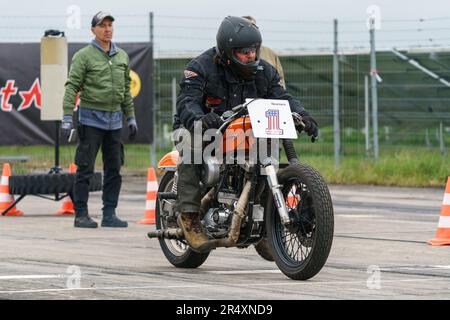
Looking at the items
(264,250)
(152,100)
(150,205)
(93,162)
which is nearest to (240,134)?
(264,250)

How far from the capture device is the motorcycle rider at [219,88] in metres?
9.59

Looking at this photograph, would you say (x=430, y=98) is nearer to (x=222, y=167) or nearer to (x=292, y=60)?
(x=292, y=60)

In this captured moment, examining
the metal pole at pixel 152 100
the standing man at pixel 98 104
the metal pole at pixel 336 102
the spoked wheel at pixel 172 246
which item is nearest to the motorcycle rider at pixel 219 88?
the spoked wheel at pixel 172 246

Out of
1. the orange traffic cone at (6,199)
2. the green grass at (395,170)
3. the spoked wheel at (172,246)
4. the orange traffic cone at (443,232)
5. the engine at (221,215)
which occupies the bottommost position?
the green grass at (395,170)

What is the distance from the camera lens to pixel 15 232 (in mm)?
13477

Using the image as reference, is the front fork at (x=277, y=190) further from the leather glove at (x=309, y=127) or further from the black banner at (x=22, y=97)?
the black banner at (x=22, y=97)

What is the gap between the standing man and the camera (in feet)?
46.4

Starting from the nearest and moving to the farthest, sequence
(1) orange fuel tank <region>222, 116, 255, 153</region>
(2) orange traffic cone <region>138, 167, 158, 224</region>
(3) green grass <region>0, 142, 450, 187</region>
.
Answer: (1) orange fuel tank <region>222, 116, 255, 153</region>, (2) orange traffic cone <region>138, 167, 158, 224</region>, (3) green grass <region>0, 142, 450, 187</region>

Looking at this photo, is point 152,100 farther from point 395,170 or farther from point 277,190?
point 277,190

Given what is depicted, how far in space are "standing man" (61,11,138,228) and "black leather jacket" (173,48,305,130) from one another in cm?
430

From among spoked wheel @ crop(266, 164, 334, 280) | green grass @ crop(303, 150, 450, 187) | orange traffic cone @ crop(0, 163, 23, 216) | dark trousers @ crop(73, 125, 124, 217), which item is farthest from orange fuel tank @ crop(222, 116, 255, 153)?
green grass @ crop(303, 150, 450, 187)

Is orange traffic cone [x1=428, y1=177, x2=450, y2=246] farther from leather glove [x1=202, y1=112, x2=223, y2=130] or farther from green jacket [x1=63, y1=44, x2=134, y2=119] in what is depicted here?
green jacket [x1=63, y1=44, x2=134, y2=119]

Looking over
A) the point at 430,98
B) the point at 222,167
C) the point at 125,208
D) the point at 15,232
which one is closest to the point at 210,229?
the point at 222,167
